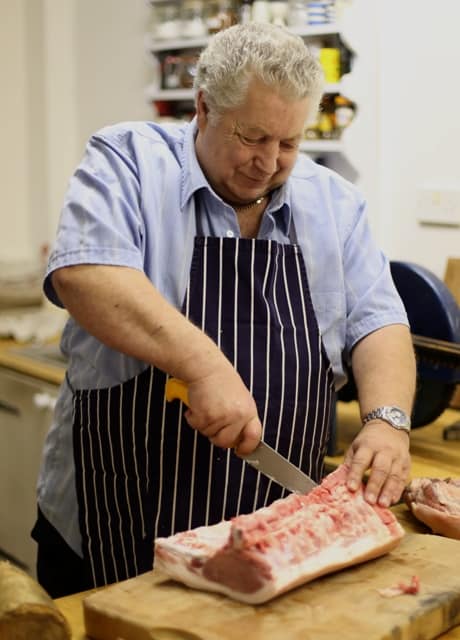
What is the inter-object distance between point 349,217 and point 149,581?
0.76 meters

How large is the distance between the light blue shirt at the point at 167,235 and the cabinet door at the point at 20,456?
111cm

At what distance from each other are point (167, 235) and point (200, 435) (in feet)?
1.06

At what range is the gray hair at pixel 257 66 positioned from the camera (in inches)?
55.3

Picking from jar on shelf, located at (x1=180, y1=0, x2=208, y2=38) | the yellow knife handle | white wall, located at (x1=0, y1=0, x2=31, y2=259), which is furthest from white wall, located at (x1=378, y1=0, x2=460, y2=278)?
white wall, located at (x1=0, y1=0, x2=31, y2=259)

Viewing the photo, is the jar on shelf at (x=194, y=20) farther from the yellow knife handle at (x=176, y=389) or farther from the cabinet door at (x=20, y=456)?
the yellow knife handle at (x=176, y=389)

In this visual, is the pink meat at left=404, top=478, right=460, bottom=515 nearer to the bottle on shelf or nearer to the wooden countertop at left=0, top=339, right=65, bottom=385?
the wooden countertop at left=0, top=339, right=65, bottom=385

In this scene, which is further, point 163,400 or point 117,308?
point 163,400

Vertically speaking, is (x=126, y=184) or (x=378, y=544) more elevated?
(x=126, y=184)

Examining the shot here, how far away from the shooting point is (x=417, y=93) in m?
2.49

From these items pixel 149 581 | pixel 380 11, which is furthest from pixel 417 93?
pixel 149 581

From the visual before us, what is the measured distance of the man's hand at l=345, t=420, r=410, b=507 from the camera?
56.1 inches

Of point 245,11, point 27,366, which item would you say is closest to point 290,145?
point 245,11

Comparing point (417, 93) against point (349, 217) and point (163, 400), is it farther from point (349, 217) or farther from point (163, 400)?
point (163, 400)

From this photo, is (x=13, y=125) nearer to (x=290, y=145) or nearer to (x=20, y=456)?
(x=20, y=456)
